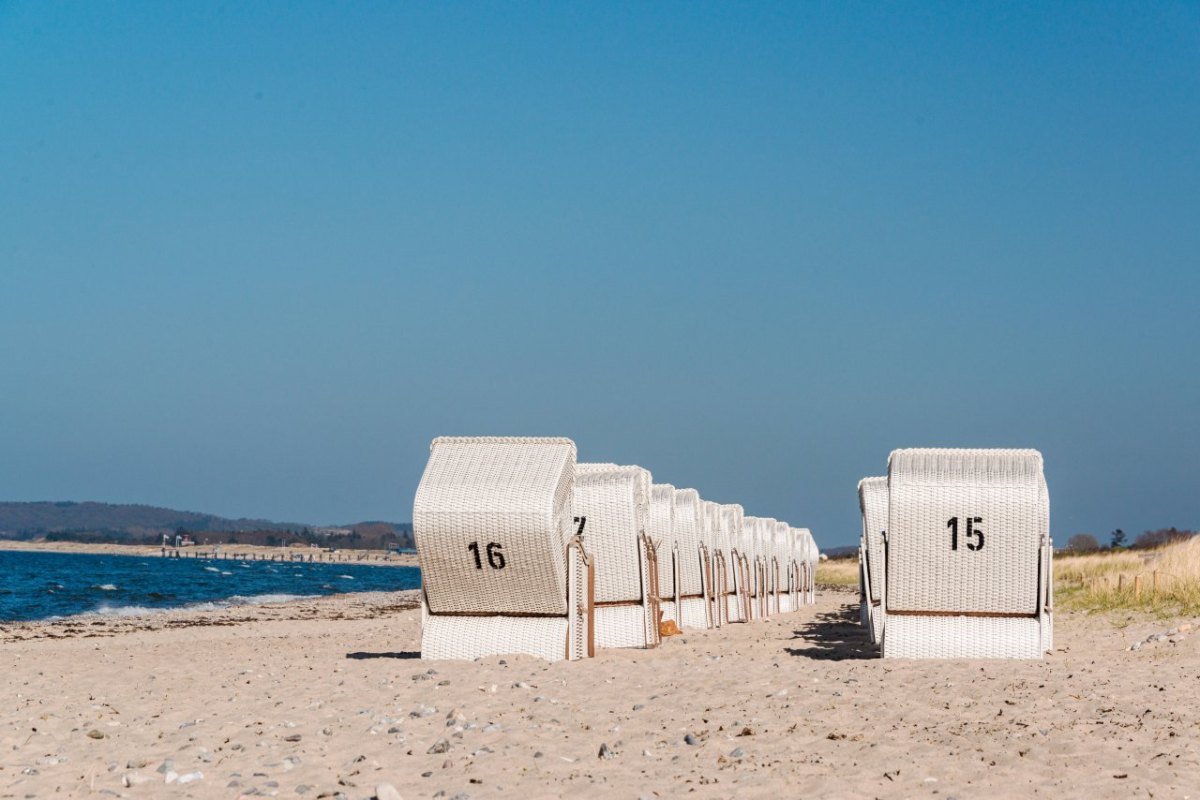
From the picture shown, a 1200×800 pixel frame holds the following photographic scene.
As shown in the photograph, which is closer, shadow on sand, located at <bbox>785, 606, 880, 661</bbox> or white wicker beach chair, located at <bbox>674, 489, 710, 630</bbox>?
shadow on sand, located at <bbox>785, 606, 880, 661</bbox>

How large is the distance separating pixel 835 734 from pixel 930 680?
2649mm

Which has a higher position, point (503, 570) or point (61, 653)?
point (503, 570)

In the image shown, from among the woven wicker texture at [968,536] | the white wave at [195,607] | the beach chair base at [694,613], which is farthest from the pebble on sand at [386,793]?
the white wave at [195,607]

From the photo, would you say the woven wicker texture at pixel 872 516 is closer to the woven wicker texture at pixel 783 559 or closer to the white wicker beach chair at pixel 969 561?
the white wicker beach chair at pixel 969 561

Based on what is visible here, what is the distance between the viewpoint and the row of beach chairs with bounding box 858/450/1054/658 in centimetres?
1382

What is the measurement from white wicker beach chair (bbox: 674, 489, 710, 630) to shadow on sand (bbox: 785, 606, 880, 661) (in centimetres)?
172

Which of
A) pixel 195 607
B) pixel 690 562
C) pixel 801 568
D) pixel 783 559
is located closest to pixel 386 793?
pixel 690 562

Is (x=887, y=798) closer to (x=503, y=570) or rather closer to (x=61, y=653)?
(x=503, y=570)

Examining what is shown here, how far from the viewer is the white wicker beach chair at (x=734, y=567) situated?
26.7m

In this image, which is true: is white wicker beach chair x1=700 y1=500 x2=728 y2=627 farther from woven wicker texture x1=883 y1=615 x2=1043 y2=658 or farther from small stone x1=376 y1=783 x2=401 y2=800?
small stone x1=376 y1=783 x2=401 y2=800

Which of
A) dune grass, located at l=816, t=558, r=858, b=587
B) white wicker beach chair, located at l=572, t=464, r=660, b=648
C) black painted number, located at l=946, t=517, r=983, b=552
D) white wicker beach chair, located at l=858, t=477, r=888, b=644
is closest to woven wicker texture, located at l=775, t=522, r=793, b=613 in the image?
white wicker beach chair, located at l=858, t=477, r=888, b=644

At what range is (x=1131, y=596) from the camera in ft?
72.2

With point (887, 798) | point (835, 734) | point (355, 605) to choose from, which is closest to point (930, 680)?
point (835, 734)

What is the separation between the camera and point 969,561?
1393 centimetres
